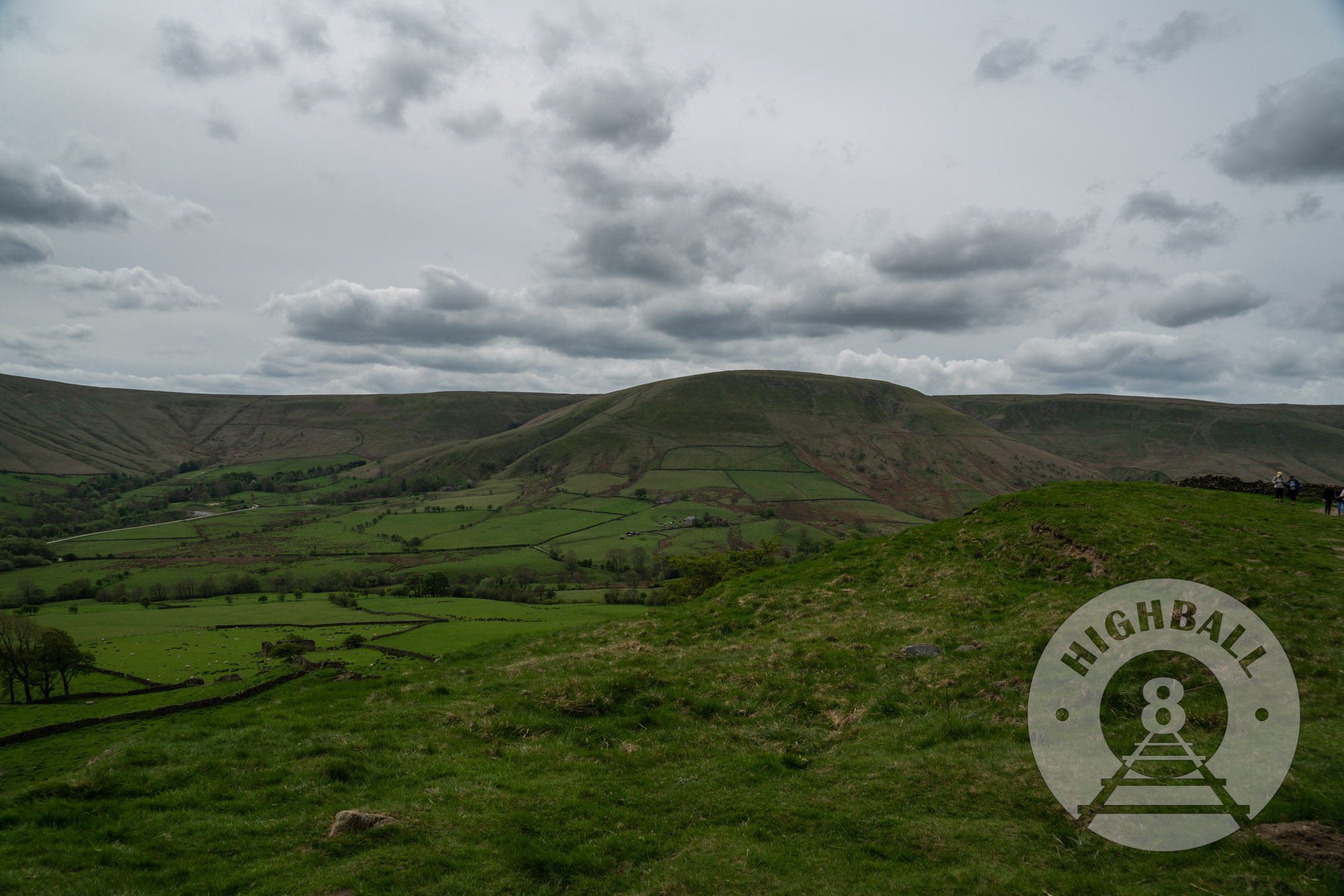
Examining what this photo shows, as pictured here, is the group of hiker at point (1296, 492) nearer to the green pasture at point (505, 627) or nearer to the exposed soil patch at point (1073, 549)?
the exposed soil patch at point (1073, 549)

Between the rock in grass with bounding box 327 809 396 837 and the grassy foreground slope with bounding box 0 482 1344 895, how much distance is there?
0.29 m

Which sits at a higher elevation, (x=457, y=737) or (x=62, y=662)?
(x=457, y=737)

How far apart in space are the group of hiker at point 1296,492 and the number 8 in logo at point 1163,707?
29268 mm

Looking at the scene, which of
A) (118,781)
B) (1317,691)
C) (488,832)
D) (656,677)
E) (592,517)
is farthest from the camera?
(592,517)

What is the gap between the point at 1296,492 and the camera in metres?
38.1

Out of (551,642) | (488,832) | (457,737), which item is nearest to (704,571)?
(551,642)

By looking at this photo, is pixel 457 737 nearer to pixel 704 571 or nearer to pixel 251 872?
pixel 251 872

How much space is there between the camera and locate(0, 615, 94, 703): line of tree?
90.4 ft

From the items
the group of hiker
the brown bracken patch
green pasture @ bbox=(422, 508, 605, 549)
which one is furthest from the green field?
green pasture @ bbox=(422, 508, 605, 549)

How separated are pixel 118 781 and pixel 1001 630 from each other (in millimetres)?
26239

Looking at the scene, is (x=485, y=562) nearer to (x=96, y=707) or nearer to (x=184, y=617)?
(x=184, y=617)

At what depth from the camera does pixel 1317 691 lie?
14.3 metres

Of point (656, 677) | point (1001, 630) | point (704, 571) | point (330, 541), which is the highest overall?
point (1001, 630)

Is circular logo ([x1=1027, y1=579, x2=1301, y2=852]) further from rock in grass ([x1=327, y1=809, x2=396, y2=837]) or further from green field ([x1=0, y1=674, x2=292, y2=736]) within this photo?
green field ([x1=0, y1=674, x2=292, y2=736])
